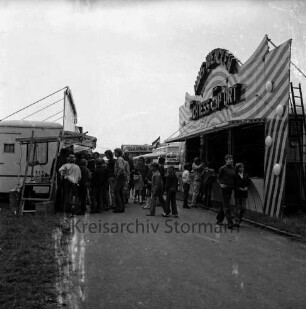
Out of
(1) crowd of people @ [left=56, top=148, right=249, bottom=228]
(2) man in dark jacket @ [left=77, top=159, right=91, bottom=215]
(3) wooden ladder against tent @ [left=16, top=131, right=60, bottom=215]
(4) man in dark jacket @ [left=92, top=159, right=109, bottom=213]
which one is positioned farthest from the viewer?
(4) man in dark jacket @ [left=92, top=159, right=109, bottom=213]

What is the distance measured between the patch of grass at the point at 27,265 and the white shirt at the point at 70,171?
1989mm

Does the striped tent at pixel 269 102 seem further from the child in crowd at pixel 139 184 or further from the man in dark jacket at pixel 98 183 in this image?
the man in dark jacket at pixel 98 183

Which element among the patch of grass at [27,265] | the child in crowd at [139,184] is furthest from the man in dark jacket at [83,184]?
the child in crowd at [139,184]

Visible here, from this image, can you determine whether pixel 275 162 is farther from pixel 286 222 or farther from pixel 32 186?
pixel 32 186

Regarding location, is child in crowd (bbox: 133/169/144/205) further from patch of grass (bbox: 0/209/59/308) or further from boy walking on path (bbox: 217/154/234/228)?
patch of grass (bbox: 0/209/59/308)

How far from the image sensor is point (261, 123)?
14.1m

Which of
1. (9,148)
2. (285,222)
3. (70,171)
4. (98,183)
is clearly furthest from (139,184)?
(285,222)

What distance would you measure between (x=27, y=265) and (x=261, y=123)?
961 cm

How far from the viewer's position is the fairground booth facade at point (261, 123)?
12.7 metres

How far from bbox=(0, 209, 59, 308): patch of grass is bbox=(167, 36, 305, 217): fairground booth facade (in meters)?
6.59

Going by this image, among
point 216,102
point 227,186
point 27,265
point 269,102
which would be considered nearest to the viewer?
point 27,265

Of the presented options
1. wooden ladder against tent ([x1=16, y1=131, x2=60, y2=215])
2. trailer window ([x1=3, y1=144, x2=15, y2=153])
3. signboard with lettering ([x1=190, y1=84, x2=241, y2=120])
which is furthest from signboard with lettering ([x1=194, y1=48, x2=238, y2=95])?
trailer window ([x1=3, y1=144, x2=15, y2=153])

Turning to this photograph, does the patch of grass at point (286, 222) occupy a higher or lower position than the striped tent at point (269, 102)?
lower

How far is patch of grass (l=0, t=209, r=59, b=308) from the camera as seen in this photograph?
16.5 ft
